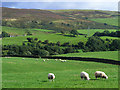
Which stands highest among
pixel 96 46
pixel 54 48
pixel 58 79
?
pixel 58 79

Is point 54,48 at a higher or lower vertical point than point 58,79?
lower

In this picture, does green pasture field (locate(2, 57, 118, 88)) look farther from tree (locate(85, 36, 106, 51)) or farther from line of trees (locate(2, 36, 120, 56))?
tree (locate(85, 36, 106, 51))

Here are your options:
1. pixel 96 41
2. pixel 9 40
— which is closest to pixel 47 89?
pixel 96 41

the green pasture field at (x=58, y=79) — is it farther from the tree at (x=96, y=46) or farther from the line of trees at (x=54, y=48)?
the tree at (x=96, y=46)

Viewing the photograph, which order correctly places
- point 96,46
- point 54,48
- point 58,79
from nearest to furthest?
point 58,79 → point 54,48 → point 96,46

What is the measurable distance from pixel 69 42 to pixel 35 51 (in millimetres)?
33278

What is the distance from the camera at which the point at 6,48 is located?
10900 cm

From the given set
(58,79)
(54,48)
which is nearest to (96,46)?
(54,48)

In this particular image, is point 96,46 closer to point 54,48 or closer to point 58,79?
point 54,48

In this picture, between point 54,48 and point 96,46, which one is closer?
point 54,48

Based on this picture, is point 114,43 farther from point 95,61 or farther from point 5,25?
point 5,25

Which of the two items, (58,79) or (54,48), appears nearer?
(58,79)

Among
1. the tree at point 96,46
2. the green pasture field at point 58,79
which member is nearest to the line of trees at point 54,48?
the tree at point 96,46

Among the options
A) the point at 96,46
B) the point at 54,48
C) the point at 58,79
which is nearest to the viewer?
the point at 58,79
